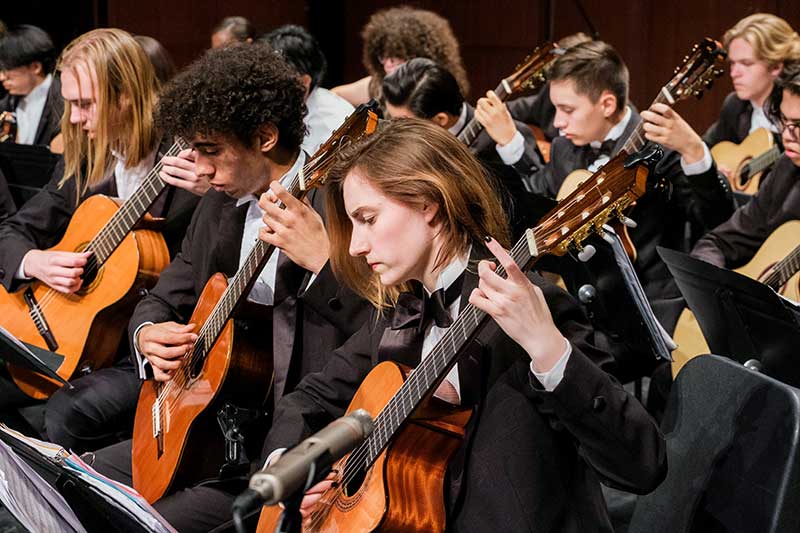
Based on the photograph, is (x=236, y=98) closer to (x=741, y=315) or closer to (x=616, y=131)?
(x=741, y=315)

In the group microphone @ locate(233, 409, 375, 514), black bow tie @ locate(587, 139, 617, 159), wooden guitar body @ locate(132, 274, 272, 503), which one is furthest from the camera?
black bow tie @ locate(587, 139, 617, 159)

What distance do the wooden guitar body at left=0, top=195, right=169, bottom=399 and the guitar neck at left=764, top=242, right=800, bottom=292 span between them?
1874mm

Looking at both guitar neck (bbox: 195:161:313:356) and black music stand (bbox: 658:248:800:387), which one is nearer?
black music stand (bbox: 658:248:800:387)

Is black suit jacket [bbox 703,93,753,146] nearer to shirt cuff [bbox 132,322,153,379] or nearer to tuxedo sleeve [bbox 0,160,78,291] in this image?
tuxedo sleeve [bbox 0,160,78,291]

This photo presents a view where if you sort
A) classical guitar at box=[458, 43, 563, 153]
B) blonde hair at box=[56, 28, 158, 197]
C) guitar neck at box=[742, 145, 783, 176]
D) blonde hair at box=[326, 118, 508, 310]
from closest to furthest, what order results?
blonde hair at box=[326, 118, 508, 310]
blonde hair at box=[56, 28, 158, 197]
classical guitar at box=[458, 43, 563, 153]
guitar neck at box=[742, 145, 783, 176]

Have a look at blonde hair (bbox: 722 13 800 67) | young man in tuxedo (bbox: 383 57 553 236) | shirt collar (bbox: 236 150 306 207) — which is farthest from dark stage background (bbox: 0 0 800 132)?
shirt collar (bbox: 236 150 306 207)

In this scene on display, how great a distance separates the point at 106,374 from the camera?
10.1 feet

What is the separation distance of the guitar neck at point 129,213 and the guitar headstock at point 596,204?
1.64 meters

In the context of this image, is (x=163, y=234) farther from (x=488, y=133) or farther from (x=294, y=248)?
(x=488, y=133)

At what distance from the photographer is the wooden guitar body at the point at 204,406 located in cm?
240

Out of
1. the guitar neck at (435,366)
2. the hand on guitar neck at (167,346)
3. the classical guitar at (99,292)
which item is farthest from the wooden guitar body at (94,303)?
the guitar neck at (435,366)

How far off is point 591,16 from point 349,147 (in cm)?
603

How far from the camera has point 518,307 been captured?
4.99 ft

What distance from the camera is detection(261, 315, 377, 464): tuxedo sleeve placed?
7.04 feet
